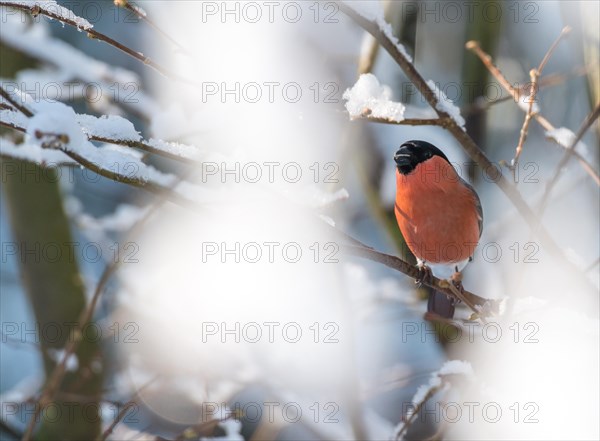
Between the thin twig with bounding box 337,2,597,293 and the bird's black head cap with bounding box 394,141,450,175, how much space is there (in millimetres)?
693

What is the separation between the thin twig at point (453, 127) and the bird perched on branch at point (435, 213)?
0.54 meters

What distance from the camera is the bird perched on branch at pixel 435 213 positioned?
231 cm

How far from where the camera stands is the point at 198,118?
8.05ft

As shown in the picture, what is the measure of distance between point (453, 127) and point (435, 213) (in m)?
0.74

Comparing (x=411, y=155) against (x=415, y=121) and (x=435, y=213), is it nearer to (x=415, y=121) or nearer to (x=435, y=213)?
(x=435, y=213)

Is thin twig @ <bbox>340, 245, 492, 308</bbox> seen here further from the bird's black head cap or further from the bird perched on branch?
the bird's black head cap

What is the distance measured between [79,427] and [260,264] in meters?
1.25

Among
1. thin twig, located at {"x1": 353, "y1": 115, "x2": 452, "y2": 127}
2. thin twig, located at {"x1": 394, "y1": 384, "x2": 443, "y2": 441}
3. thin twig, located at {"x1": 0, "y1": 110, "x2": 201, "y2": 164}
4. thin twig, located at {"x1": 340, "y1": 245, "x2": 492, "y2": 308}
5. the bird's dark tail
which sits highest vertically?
thin twig, located at {"x1": 353, "y1": 115, "x2": 452, "y2": 127}

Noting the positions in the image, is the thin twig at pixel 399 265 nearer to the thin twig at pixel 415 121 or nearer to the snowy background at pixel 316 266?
the snowy background at pixel 316 266

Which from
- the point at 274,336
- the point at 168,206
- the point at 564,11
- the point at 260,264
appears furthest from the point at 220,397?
the point at 564,11

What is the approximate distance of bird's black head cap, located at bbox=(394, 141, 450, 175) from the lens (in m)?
2.42

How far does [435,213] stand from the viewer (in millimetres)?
2322

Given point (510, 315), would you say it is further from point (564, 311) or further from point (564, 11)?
point (564, 11)

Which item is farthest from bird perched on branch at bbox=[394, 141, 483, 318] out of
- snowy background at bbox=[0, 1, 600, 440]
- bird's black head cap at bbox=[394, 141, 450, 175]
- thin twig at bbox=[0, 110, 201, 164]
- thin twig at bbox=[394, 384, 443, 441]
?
thin twig at bbox=[0, 110, 201, 164]
